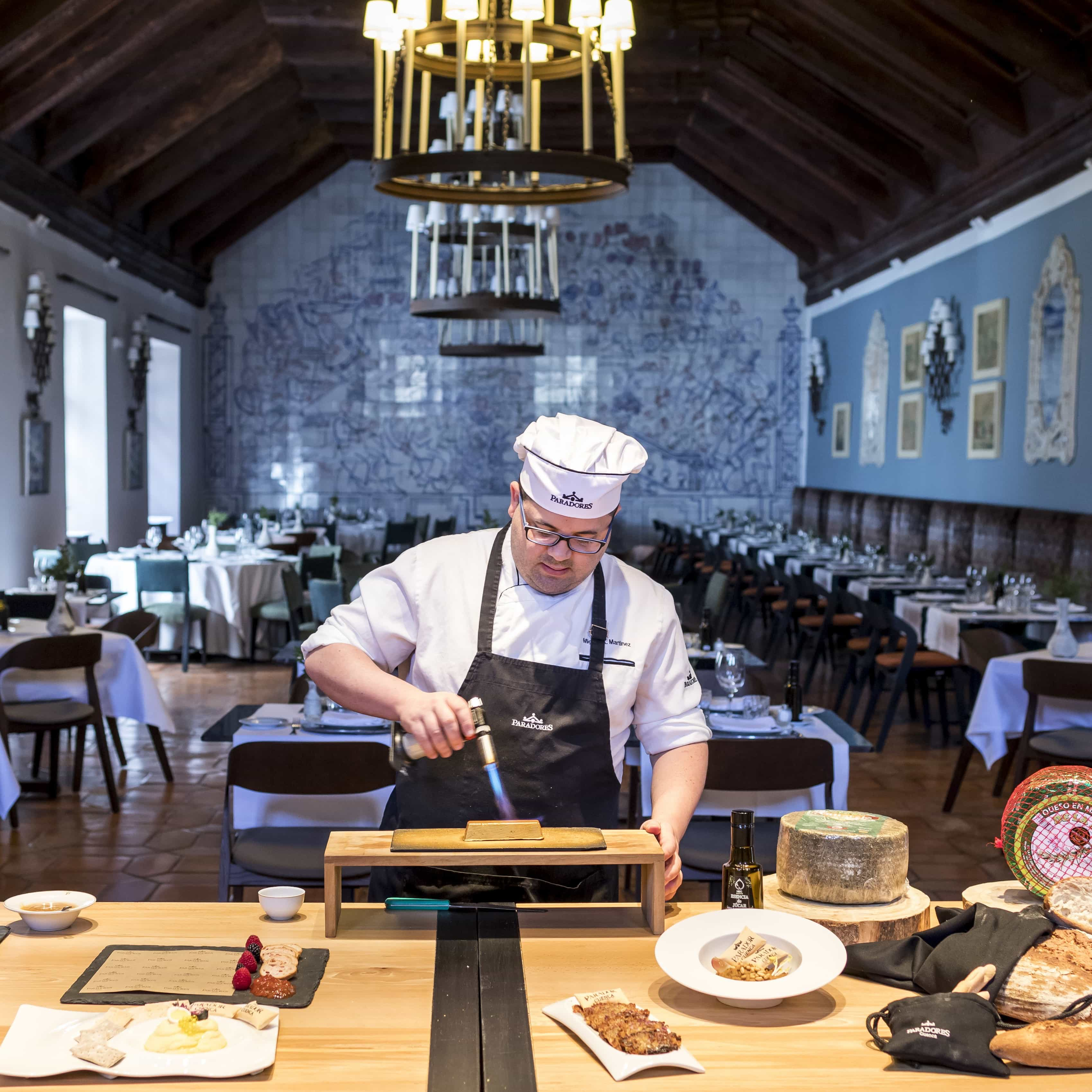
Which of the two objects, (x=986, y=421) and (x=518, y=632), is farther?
(x=986, y=421)

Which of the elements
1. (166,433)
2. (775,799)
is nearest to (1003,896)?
(775,799)

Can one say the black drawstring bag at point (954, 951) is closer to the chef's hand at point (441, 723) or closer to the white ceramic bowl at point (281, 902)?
the chef's hand at point (441, 723)

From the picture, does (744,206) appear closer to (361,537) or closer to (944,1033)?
(361,537)

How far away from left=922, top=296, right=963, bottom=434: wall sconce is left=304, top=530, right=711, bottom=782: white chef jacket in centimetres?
890

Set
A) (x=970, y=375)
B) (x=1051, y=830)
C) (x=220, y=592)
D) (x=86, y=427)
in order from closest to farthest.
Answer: (x=1051, y=830) < (x=220, y=592) < (x=970, y=375) < (x=86, y=427)

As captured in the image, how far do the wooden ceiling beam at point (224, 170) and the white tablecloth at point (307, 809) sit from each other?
33.4 ft

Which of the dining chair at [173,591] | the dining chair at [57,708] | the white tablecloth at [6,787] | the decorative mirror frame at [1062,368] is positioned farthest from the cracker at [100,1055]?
the decorative mirror frame at [1062,368]

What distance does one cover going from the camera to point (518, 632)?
7.25 ft

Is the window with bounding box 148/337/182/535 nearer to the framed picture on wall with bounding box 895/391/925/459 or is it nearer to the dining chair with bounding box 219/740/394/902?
the framed picture on wall with bounding box 895/391/925/459

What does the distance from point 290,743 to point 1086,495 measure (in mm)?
6351

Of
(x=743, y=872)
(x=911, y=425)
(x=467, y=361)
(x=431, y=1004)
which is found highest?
(x=467, y=361)

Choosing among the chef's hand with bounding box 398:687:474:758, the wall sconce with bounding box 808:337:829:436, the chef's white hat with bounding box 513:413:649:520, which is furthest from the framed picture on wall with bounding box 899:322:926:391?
the chef's hand with bounding box 398:687:474:758

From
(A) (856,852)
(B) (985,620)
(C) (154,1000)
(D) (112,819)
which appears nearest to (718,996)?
(A) (856,852)

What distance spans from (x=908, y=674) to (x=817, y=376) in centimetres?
836
